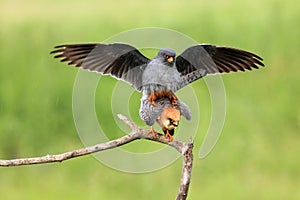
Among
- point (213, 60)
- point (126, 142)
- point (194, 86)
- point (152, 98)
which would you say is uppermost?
point (213, 60)

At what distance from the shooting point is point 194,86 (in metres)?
7.21

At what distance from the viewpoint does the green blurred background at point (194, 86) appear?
6387 millimetres

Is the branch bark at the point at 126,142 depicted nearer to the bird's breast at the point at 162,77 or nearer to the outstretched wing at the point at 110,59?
the bird's breast at the point at 162,77

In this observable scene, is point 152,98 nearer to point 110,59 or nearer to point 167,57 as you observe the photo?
point 167,57

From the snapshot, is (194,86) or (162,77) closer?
(162,77)

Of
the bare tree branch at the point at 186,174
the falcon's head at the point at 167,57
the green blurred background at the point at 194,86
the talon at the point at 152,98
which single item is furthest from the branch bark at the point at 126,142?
the green blurred background at the point at 194,86

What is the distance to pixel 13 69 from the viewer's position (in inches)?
302

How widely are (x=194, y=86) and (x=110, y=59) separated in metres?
3.24

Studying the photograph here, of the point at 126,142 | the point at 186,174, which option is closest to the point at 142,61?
the point at 126,142

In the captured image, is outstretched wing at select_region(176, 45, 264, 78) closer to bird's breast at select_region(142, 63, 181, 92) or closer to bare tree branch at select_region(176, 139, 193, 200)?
bird's breast at select_region(142, 63, 181, 92)

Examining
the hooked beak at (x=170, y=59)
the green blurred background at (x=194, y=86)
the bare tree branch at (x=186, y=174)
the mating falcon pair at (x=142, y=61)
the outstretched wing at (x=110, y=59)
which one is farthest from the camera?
the green blurred background at (x=194, y=86)

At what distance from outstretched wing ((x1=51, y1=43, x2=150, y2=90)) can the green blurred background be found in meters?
2.36

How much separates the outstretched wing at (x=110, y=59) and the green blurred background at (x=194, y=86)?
2.36 meters

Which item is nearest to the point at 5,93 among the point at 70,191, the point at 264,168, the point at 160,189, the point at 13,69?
the point at 13,69
